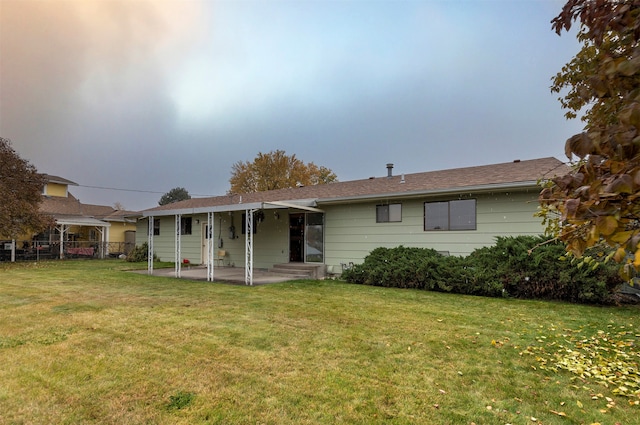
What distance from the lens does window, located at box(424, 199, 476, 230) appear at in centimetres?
923

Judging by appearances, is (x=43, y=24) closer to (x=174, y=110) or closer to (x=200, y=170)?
(x=174, y=110)

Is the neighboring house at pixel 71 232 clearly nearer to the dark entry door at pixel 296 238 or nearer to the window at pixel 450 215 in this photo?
the dark entry door at pixel 296 238

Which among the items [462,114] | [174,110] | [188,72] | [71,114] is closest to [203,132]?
[174,110]

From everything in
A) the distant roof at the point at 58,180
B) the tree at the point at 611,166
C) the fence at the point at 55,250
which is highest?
the distant roof at the point at 58,180

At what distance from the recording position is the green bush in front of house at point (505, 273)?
270 inches

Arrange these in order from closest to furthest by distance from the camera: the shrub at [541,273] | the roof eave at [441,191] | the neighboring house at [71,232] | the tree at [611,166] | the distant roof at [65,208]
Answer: the tree at [611,166] < the shrub at [541,273] < the roof eave at [441,191] < the neighboring house at [71,232] < the distant roof at [65,208]

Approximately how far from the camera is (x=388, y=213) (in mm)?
10578

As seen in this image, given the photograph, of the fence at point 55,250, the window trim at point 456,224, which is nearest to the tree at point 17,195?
the fence at point 55,250

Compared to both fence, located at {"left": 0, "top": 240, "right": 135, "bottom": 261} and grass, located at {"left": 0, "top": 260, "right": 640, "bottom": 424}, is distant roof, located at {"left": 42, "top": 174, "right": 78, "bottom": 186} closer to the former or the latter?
fence, located at {"left": 0, "top": 240, "right": 135, "bottom": 261}

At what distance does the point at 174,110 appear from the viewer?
1830 cm

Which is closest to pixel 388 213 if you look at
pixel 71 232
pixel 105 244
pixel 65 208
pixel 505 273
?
pixel 505 273

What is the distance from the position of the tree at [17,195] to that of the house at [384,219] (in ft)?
22.2

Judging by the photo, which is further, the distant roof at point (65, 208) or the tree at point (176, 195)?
the tree at point (176, 195)

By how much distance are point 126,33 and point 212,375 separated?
43.7ft
